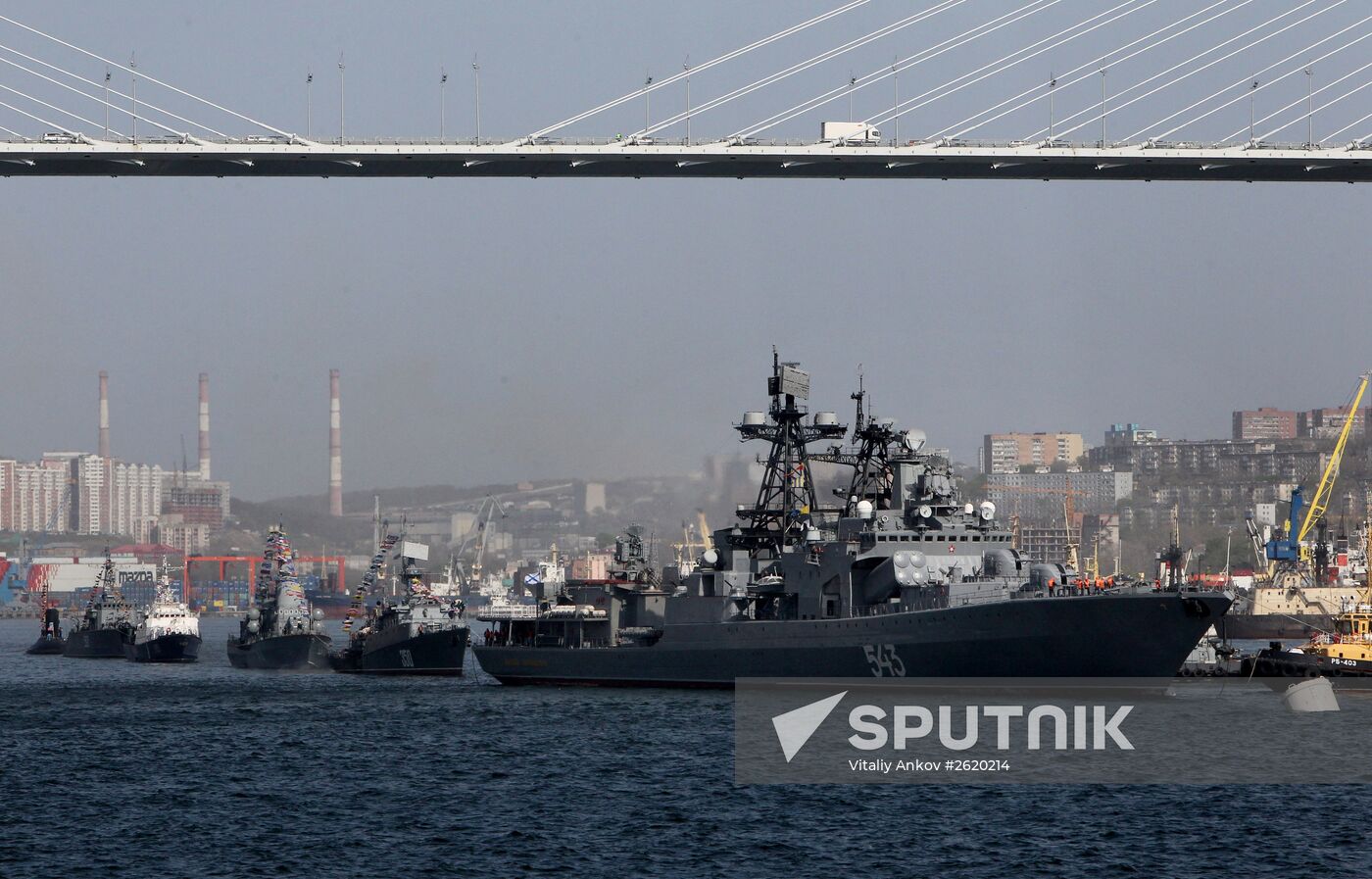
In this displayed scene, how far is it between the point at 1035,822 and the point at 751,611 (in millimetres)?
21894

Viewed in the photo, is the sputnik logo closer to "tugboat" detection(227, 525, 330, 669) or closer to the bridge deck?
the bridge deck

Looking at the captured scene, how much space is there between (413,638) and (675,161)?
19.7 metres

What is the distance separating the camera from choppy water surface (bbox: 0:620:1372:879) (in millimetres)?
23078

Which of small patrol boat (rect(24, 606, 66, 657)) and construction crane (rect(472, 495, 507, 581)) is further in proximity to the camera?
construction crane (rect(472, 495, 507, 581))

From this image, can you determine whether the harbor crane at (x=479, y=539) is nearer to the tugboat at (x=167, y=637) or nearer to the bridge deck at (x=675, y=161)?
the tugboat at (x=167, y=637)

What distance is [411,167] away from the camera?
52719 millimetres

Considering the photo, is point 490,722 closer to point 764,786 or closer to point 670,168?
point 764,786

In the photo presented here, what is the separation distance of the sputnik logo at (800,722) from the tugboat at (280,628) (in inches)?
1253

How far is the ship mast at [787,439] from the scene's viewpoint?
2028 inches

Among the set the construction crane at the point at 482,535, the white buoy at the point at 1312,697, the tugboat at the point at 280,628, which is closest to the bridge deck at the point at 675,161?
the white buoy at the point at 1312,697

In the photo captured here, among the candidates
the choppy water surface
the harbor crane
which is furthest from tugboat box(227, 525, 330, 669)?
the harbor crane

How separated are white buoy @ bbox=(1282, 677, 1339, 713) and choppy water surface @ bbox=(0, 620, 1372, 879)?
7313 millimetres

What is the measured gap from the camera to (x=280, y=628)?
6969 cm

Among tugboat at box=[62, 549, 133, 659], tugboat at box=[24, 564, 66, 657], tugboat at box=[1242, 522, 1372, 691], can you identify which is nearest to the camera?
tugboat at box=[1242, 522, 1372, 691]
